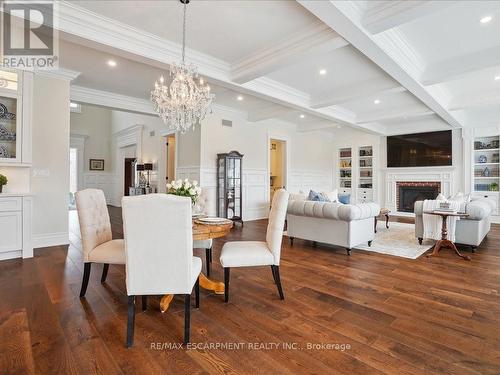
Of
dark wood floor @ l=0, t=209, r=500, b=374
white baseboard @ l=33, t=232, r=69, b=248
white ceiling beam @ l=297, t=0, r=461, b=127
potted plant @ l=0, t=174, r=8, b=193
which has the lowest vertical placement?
dark wood floor @ l=0, t=209, r=500, b=374

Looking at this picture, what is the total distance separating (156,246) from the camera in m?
1.78

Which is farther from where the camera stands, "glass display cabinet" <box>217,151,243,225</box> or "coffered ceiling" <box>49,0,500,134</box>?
"glass display cabinet" <box>217,151,243,225</box>

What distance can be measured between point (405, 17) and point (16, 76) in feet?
15.8

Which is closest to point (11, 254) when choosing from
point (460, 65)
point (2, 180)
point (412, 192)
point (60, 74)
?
point (2, 180)

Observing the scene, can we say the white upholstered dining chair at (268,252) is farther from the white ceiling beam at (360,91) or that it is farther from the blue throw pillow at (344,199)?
the white ceiling beam at (360,91)

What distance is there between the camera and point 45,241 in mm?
Answer: 4309

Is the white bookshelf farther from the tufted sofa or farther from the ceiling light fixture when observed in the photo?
the ceiling light fixture

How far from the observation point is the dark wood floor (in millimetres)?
1620

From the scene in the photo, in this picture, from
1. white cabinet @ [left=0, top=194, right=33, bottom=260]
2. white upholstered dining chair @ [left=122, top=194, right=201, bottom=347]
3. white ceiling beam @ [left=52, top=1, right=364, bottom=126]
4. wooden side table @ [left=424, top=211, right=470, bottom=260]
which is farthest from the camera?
wooden side table @ [left=424, top=211, right=470, bottom=260]

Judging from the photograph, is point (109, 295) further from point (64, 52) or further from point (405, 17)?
point (405, 17)

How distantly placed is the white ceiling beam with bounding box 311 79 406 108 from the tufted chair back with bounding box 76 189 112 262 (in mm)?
4530

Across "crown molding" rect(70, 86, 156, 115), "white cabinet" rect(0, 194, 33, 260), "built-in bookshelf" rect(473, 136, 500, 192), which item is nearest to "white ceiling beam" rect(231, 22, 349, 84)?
"crown molding" rect(70, 86, 156, 115)

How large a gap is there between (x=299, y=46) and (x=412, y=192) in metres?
6.98

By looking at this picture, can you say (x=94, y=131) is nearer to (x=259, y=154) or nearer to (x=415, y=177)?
(x=259, y=154)
